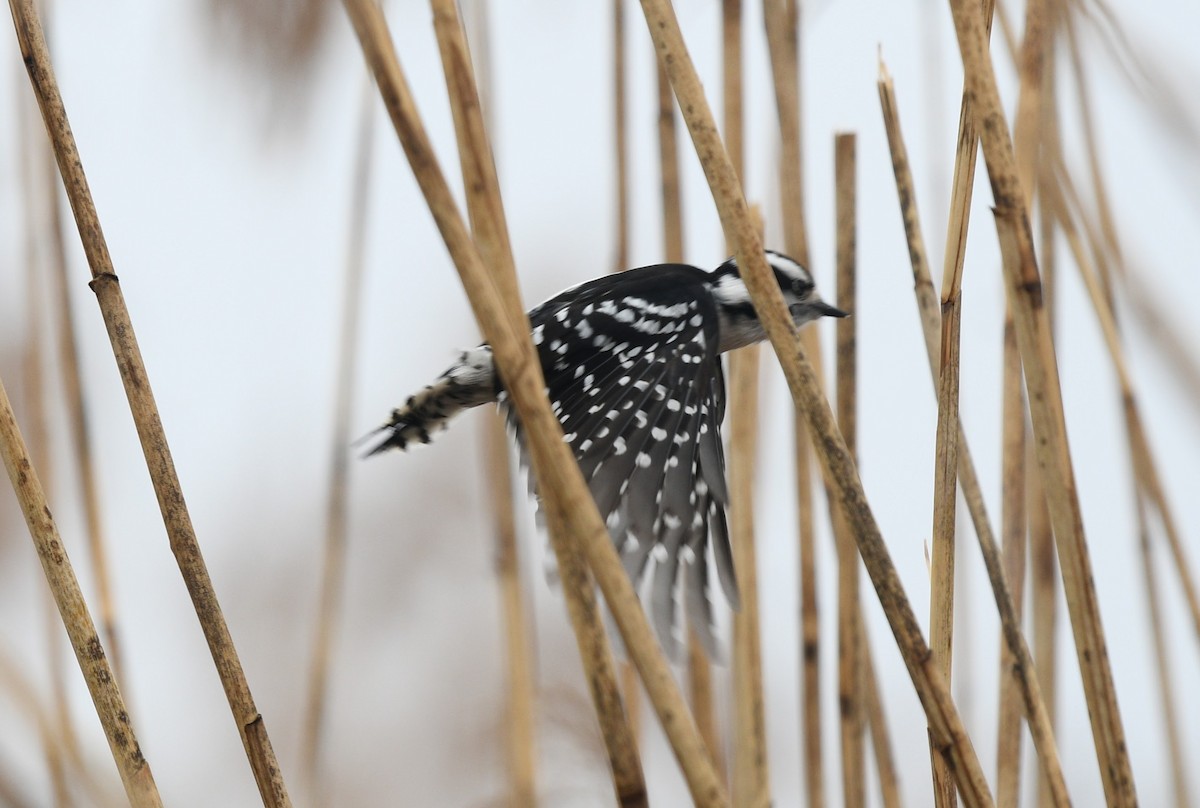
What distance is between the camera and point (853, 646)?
1005 mm

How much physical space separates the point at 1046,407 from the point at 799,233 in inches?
16.5

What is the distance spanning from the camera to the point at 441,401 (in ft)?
4.10

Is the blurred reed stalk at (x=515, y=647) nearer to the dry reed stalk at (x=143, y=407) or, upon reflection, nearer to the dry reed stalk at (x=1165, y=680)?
the dry reed stalk at (x=143, y=407)

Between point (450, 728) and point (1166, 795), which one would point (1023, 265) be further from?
point (450, 728)

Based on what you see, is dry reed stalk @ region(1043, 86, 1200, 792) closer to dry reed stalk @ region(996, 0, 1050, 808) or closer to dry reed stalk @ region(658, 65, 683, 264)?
dry reed stalk @ region(996, 0, 1050, 808)

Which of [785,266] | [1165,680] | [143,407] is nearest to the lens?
[143,407]

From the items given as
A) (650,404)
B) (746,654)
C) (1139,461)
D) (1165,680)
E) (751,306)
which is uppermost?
(751,306)

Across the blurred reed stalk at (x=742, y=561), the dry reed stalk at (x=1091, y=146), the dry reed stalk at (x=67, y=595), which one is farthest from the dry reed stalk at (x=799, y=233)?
the dry reed stalk at (x=67, y=595)

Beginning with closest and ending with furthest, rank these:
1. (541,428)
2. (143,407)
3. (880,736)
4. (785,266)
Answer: (541,428)
(143,407)
(880,736)
(785,266)

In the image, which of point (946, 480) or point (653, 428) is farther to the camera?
point (653, 428)

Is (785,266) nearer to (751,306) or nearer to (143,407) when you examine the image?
(751,306)

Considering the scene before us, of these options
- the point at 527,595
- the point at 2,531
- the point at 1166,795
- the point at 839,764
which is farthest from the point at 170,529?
the point at 1166,795

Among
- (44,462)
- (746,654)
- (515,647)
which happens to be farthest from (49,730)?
(746,654)

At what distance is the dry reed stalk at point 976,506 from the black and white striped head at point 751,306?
36 cm
